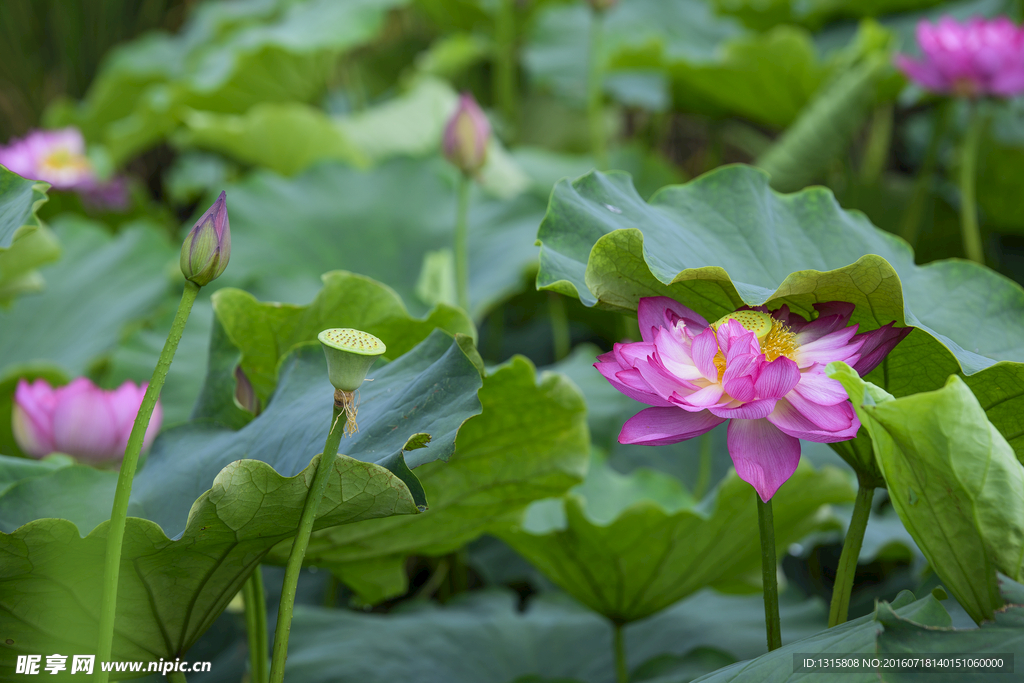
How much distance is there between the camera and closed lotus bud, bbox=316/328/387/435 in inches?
16.0

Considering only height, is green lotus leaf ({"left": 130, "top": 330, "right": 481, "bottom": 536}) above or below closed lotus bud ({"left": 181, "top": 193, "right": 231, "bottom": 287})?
below

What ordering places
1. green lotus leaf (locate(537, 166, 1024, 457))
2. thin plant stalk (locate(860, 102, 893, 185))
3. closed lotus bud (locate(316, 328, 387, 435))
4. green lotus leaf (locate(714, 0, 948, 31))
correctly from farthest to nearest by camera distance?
thin plant stalk (locate(860, 102, 893, 185)) → green lotus leaf (locate(714, 0, 948, 31)) → green lotus leaf (locate(537, 166, 1024, 457)) → closed lotus bud (locate(316, 328, 387, 435))

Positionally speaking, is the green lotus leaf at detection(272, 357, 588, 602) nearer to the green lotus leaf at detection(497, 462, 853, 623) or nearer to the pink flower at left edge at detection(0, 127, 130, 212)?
the green lotus leaf at detection(497, 462, 853, 623)

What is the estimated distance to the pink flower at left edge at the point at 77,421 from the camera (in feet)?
2.44

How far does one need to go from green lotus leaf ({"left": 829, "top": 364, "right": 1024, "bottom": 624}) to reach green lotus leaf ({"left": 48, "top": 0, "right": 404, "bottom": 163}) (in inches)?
62.1

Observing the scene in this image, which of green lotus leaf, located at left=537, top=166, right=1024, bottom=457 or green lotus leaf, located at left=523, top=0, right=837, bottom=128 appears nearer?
green lotus leaf, located at left=537, top=166, right=1024, bottom=457

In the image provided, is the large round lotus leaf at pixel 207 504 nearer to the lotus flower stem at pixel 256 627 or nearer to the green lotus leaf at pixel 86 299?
the lotus flower stem at pixel 256 627

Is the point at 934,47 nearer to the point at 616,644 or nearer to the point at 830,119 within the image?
the point at 830,119

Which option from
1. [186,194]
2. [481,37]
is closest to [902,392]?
[481,37]

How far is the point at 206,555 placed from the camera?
526 mm

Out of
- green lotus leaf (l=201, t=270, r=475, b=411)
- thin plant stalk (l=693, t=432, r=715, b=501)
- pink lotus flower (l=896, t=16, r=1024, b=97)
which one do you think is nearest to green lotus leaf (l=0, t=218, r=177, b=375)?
green lotus leaf (l=201, t=270, r=475, b=411)

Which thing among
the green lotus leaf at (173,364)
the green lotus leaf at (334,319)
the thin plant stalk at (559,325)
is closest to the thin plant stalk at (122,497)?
the green lotus leaf at (334,319)

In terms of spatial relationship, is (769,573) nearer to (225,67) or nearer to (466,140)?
(466,140)

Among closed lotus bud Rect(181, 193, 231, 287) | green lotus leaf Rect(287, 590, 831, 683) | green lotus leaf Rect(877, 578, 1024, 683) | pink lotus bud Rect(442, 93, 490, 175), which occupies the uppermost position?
pink lotus bud Rect(442, 93, 490, 175)
